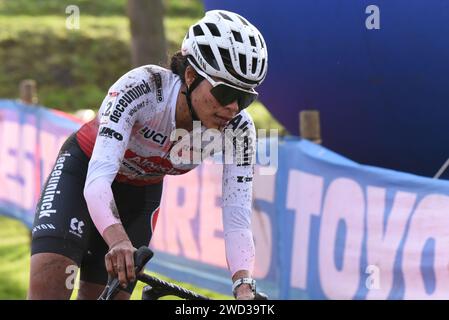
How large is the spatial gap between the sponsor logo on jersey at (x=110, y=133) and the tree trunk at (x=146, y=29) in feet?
20.2

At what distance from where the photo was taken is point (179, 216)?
7.98 m

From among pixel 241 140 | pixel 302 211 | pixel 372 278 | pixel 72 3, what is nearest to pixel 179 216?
pixel 302 211

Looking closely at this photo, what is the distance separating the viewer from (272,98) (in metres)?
7.37

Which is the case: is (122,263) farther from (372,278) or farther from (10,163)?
(10,163)

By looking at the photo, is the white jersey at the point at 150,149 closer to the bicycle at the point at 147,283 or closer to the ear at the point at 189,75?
the ear at the point at 189,75

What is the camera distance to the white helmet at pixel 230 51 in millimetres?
3994

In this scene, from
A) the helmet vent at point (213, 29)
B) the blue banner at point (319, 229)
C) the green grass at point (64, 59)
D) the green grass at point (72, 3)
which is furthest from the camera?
the green grass at point (72, 3)

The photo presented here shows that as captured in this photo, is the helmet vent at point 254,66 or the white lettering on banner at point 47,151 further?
the white lettering on banner at point 47,151

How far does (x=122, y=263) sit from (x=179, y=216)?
4389 millimetres

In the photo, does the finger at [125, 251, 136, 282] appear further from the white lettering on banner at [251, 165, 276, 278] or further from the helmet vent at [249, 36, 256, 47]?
the white lettering on banner at [251, 165, 276, 278]

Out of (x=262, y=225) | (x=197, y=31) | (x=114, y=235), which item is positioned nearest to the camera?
(x=114, y=235)

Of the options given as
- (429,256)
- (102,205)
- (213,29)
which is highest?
(213,29)

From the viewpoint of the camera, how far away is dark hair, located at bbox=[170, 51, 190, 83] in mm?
4411

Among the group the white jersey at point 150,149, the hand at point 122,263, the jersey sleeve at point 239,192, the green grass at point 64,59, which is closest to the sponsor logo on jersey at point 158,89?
the white jersey at point 150,149
